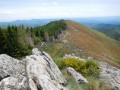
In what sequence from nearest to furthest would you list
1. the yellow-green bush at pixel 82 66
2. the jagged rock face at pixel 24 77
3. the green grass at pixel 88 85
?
the jagged rock face at pixel 24 77 < the green grass at pixel 88 85 < the yellow-green bush at pixel 82 66

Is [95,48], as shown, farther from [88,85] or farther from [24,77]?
[24,77]

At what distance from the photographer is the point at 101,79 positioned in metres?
20.6

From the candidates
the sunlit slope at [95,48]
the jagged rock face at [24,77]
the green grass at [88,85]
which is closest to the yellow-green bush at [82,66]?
the green grass at [88,85]

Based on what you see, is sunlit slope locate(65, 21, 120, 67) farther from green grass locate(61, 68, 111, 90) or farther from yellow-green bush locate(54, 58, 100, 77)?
green grass locate(61, 68, 111, 90)

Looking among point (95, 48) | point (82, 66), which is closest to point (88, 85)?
point (82, 66)

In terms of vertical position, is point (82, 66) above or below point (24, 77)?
below

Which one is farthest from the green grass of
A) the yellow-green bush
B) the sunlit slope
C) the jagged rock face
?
the sunlit slope

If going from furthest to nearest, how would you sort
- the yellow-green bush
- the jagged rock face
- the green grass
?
the yellow-green bush < the green grass < the jagged rock face

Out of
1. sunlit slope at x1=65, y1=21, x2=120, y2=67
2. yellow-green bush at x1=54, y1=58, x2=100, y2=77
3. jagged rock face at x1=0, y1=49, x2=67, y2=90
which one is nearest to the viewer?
jagged rock face at x1=0, y1=49, x2=67, y2=90

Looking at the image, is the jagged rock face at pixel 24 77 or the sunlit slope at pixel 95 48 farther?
the sunlit slope at pixel 95 48

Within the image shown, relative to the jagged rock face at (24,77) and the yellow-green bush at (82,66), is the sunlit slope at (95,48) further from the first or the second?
the jagged rock face at (24,77)

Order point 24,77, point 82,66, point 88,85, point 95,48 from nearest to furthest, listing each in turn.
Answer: point 24,77 → point 88,85 → point 82,66 → point 95,48

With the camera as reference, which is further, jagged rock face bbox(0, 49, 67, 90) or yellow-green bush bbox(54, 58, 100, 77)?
yellow-green bush bbox(54, 58, 100, 77)

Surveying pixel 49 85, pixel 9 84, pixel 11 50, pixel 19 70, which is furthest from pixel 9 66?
pixel 11 50
